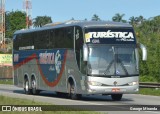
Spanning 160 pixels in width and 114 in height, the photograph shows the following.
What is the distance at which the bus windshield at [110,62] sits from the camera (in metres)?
23.9

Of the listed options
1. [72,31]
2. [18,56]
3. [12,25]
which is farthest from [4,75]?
[12,25]

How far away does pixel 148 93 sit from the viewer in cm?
3344

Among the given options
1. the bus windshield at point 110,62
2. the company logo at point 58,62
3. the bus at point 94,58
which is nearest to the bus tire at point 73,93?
the bus at point 94,58

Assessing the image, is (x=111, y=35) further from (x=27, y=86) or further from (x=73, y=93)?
(x=27, y=86)

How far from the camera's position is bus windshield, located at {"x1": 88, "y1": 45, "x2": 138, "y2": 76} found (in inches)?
942

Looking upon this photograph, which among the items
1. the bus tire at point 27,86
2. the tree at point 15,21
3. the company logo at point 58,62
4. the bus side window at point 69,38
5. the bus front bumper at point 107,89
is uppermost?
the tree at point 15,21

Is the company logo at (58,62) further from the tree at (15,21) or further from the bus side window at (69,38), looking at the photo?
the tree at (15,21)

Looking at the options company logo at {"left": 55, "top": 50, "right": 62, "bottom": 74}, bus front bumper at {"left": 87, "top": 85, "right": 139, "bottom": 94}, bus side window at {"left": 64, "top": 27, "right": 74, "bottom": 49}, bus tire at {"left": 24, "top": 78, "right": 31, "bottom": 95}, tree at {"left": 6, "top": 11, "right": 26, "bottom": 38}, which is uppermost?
tree at {"left": 6, "top": 11, "right": 26, "bottom": 38}

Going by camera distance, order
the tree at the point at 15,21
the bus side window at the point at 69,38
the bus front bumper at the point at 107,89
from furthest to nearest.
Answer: the tree at the point at 15,21 < the bus side window at the point at 69,38 < the bus front bumper at the point at 107,89

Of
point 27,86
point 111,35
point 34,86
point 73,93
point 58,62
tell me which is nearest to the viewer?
point 111,35

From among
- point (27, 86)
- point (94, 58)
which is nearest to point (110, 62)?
point (94, 58)

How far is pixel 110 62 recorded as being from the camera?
24.0m

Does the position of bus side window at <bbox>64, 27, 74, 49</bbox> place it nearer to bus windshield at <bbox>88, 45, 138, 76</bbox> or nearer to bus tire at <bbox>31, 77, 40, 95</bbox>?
bus windshield at <bbox>88, 45, 138, 76</bbox>

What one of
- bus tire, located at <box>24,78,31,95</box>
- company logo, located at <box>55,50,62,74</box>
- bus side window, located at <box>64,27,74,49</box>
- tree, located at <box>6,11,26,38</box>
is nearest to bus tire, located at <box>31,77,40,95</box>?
bus tire, located at <box>24,78,31,95</box>
